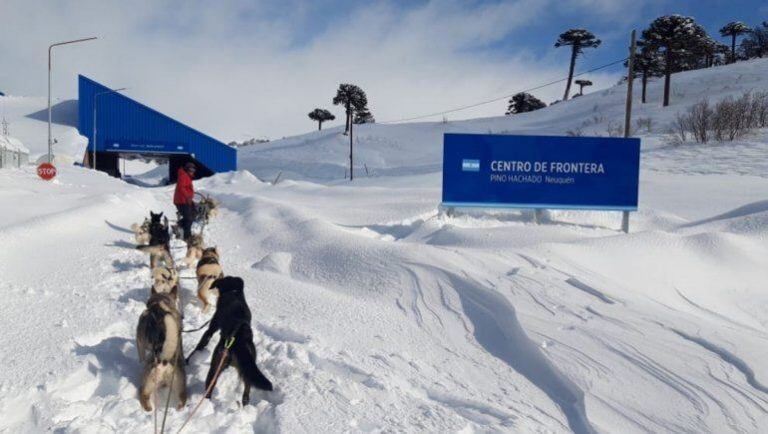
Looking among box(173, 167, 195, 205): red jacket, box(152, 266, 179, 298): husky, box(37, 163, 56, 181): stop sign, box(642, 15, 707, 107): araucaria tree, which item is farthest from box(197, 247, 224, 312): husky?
box(642, 15, 707, 107): araucaria tree

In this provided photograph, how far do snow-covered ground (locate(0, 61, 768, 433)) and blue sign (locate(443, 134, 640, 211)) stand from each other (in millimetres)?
586

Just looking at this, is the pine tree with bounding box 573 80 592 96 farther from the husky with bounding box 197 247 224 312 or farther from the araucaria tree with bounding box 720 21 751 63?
the husky with bounding box 197 247 224 312

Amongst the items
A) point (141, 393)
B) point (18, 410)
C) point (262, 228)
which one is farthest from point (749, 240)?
point (18, 410)

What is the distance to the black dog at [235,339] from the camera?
11.5 feet

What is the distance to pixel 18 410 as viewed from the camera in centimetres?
312

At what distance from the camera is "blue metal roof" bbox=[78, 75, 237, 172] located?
110 ft

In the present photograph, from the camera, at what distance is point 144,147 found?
1353 inches

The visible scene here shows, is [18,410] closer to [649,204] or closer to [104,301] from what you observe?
[104,301]

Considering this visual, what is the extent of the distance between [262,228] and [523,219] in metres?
5.52

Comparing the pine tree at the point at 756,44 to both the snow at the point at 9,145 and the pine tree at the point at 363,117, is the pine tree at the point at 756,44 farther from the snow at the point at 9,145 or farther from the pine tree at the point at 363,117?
the snow at the point at 9,145

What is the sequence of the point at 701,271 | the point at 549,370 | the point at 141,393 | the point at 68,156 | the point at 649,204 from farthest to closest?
the point at 68,156 → the point at 649,204 → the point at 701,271 → the point at 549,370 → the point at 141,393

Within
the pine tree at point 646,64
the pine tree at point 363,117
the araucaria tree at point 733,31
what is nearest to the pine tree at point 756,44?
the araucaria tree at point 733,31

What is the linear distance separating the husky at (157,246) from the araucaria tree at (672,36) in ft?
144

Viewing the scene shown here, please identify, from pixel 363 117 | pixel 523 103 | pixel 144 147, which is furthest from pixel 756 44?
pixel 144 147
